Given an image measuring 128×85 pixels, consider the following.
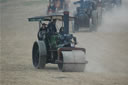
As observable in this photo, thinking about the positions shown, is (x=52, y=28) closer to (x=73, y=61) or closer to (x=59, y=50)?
(x=59, y=50)

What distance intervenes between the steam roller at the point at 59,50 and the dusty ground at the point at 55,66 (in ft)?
1.31

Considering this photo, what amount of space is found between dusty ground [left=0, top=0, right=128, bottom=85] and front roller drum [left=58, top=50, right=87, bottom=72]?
39 centimetres

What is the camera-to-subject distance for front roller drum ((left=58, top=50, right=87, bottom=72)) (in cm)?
1762

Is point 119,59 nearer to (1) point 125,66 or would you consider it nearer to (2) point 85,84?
(1) point 125,66

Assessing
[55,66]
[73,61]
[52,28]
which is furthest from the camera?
[55,66]

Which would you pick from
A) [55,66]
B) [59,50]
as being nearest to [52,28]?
[59,50]

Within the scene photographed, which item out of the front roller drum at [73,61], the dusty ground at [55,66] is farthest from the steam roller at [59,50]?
the dusty ground at [55,66]

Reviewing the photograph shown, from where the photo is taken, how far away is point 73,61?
57.9 ft

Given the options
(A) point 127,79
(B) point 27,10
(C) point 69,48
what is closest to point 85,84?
(A) point 127,79

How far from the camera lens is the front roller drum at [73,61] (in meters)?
17.6

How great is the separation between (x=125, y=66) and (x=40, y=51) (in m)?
4.16

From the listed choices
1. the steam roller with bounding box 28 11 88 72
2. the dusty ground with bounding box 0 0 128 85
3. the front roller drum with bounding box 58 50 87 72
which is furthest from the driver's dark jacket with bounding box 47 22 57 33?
the front roller drum with bounding box 58 50 87 72

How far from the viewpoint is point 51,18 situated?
64.8ft

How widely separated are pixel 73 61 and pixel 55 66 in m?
3.57
